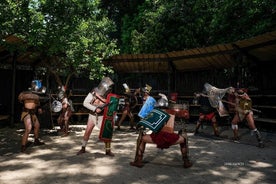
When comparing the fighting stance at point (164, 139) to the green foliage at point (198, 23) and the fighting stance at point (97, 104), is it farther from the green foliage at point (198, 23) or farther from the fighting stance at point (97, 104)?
the green foliage at point (198, 23)

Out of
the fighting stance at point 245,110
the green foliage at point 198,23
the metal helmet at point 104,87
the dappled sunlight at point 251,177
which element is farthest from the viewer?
the green foliage at point 198,23

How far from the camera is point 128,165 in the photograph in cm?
579

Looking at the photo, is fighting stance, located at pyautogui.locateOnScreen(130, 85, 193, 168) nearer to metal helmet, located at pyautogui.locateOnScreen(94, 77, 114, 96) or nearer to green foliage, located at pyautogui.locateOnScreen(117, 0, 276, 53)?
metal helmet, located at pyautogui.locateOnScreen(94, 77, 114, 96)

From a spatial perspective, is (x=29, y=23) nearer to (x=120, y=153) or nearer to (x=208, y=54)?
(x=120, y=153)

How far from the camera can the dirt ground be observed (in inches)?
191

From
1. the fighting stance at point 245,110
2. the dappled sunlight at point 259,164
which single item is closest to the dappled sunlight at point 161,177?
the dappled sunlight at point 259,164

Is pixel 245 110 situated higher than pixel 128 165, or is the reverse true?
pixel 245 110

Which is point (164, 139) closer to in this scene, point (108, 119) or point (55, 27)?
point (108, 119)

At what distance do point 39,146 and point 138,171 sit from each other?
3757mm

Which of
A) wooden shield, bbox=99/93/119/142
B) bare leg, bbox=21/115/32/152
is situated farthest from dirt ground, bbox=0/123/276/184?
wooden shield, bbox=99/93/119/142

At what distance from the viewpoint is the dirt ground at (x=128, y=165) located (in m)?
4.86

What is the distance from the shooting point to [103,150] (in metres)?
7.39

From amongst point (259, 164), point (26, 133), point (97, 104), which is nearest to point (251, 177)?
point (259, 164)

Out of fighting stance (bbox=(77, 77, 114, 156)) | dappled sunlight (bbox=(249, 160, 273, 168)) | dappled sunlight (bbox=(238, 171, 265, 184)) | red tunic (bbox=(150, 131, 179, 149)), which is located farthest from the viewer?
fighting stance (bbox=(77, 77, 114, 156))
